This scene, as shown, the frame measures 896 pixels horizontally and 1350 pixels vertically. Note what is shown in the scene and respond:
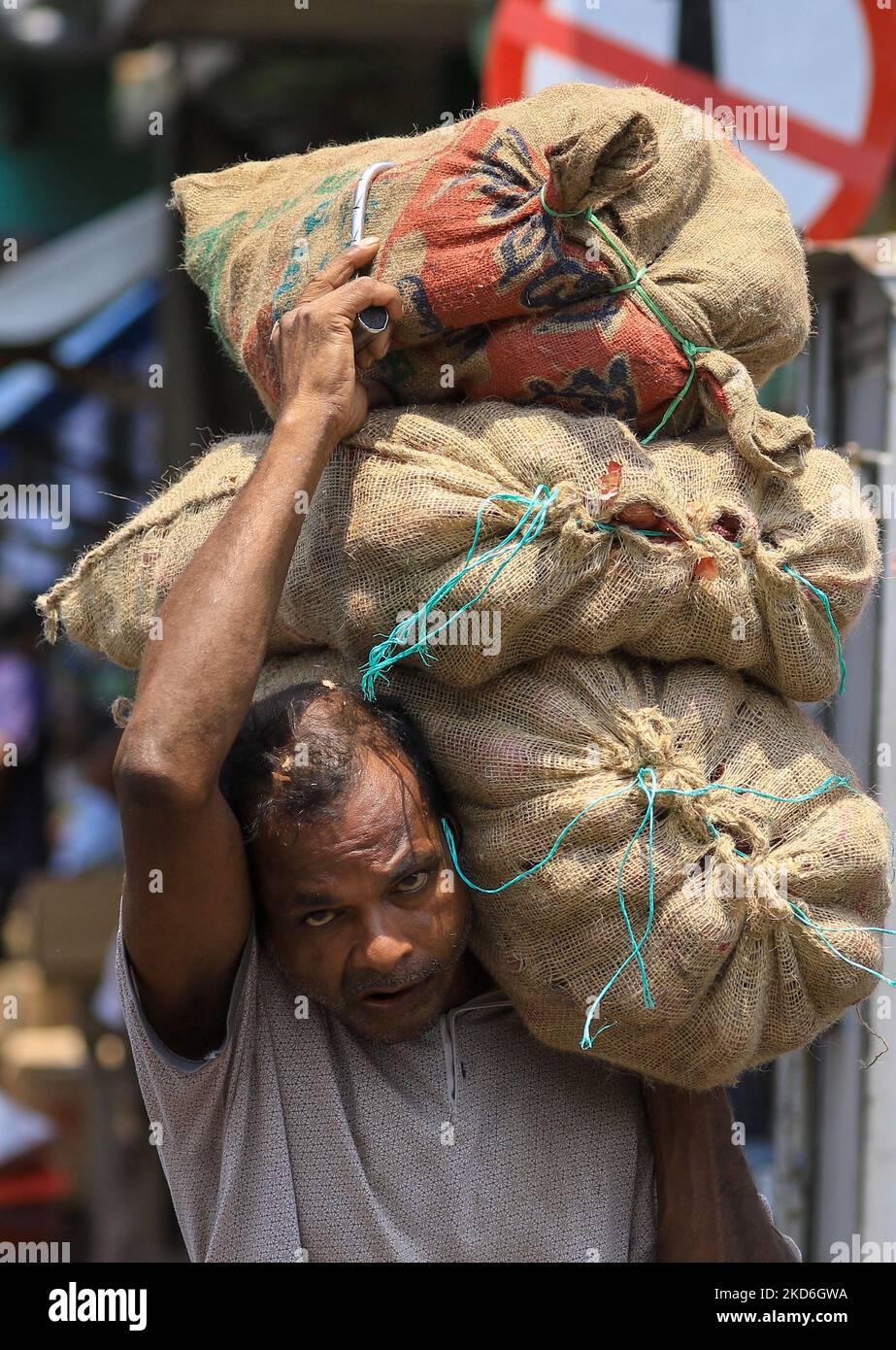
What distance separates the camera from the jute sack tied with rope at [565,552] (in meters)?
1.94

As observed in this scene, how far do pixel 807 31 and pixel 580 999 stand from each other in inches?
125

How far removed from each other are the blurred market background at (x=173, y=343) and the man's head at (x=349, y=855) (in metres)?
1.03

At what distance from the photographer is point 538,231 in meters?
1.95

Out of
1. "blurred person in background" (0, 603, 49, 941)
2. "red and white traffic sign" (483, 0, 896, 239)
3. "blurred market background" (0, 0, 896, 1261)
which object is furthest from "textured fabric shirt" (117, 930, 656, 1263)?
"blurred person in background" (0, 603, 49, 941)

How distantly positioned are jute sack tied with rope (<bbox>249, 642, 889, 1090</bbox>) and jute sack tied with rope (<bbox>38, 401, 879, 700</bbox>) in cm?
7

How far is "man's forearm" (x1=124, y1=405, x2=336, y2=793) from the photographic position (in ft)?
6.04

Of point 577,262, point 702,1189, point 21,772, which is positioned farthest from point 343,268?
point 21,772

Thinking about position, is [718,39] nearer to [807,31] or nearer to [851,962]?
[807,31]

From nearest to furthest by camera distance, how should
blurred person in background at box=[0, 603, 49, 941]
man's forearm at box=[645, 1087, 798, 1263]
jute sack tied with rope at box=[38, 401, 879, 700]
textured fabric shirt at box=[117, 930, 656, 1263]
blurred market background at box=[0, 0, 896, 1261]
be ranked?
jute sack tied with rope at box=[38, 401, 879, 700] → textured fabric shirt at box=[117, 930, 656, 1263] → man's forearm at box=[645, 1087, 798, 1263] → blurred market background at box=[0, 0, 896, 1261] → blurred person in background at box=[0, 603, 49, 941]

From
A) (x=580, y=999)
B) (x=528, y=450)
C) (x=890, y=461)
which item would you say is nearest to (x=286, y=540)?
(x=528, y=450)

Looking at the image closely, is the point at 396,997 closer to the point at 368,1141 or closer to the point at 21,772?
the point at 368,1141

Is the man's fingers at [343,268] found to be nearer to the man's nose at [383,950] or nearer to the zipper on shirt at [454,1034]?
the man's nose at [383,950]

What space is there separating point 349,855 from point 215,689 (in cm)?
30

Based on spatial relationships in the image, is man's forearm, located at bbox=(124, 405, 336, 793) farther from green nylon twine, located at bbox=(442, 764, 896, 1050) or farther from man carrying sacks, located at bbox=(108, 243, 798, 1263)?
green nylon twine, located at bbox=(442, 764, 896, 1050)
